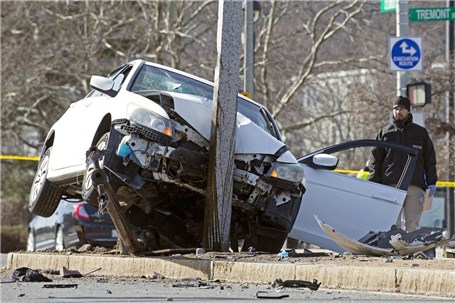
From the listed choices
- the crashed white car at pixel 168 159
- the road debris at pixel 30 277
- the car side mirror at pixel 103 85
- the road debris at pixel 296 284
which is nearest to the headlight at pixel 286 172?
the crashed white car at pixel 168 159

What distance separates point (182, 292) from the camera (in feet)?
31.0

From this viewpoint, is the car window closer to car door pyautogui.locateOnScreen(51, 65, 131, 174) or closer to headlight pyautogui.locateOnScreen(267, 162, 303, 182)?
car door pyautogui.locateOnScreen(51, 65, 131, 174)

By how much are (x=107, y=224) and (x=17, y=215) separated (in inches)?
880

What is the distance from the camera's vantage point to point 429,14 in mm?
20031

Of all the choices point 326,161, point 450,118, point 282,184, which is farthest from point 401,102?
point 450,118

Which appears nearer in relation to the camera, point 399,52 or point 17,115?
point 399,52

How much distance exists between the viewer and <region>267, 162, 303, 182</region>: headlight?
12.0m

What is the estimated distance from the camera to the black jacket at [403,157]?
1470cm

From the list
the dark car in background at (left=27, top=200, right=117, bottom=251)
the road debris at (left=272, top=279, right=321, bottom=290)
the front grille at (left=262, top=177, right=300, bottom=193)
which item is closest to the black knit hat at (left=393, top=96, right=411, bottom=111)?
the front grille at (left=262, top=177, right=300, bottom=193)

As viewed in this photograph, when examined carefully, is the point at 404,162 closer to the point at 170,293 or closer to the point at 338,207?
the point at 338,207

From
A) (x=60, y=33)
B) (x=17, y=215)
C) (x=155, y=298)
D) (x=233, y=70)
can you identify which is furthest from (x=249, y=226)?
(x=17, y=215)

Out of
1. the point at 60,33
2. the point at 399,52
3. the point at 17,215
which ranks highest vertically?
the point at 60,33

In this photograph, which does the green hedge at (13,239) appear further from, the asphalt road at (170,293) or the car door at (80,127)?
the asphalt road at (170,293)

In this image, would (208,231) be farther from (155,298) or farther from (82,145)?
(155,298)
